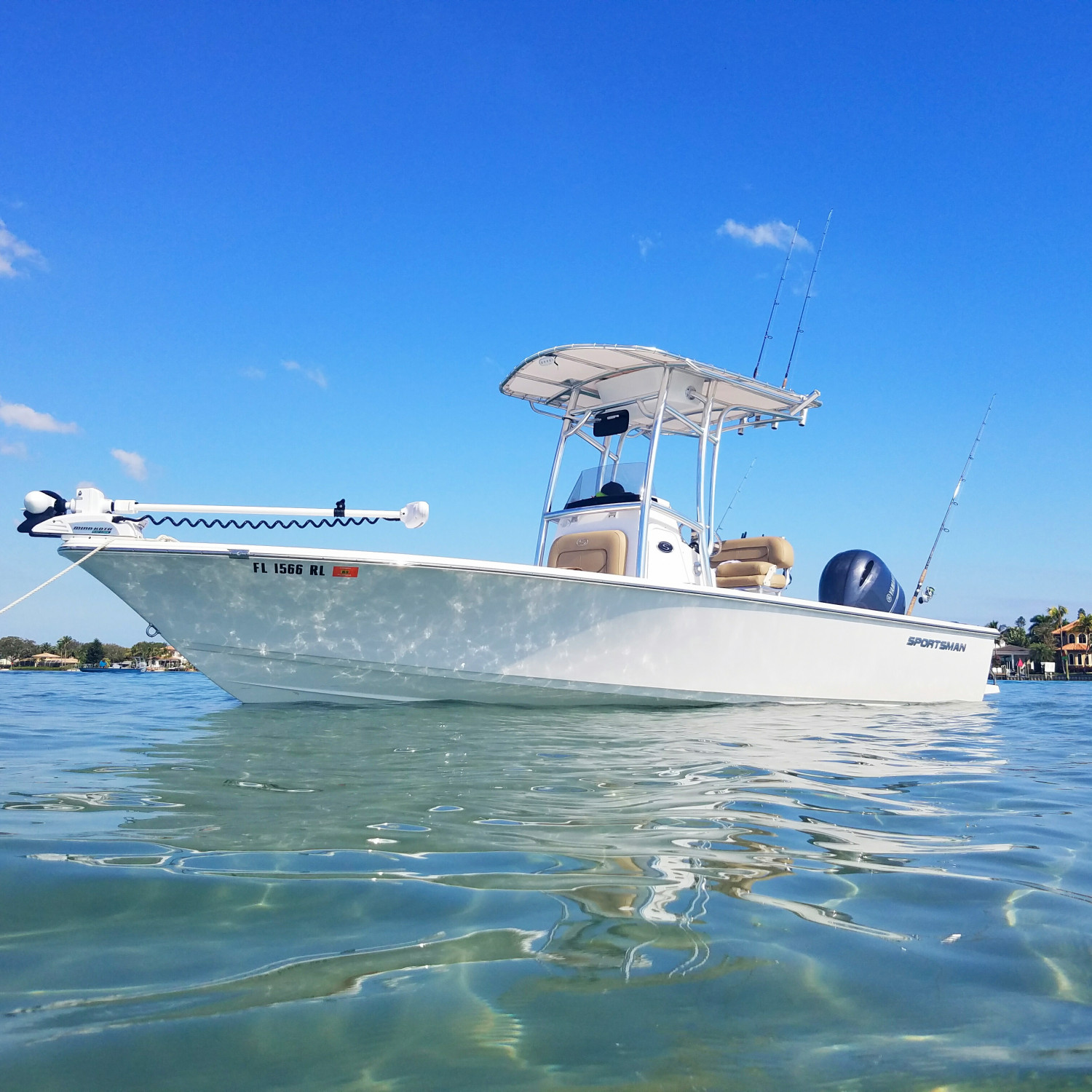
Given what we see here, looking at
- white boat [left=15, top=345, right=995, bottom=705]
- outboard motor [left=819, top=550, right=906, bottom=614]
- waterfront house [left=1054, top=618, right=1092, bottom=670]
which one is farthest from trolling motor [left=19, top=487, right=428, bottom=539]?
waterfront house [left=1054, top=618, right=1092, bottom=670]

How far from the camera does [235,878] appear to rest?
1823 millimetres

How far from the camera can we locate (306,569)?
19.2 ft

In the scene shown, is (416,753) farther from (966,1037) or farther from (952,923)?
(966,1037)

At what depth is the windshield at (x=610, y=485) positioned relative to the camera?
8.23m

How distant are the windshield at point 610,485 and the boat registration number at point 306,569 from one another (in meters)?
3.18

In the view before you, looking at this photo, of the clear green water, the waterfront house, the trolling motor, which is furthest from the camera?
the waterfront house

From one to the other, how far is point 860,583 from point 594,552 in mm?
3247

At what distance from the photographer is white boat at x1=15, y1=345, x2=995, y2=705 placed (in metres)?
5.92

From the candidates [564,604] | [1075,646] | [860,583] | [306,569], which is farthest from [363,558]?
[1075,646]

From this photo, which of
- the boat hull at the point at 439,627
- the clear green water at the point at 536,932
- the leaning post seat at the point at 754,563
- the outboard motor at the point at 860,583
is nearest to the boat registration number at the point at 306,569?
the boat hull at the point at 439,627

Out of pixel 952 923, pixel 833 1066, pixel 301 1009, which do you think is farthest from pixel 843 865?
pixel 301 1009

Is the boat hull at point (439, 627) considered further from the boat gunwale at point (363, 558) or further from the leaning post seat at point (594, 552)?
the leaning post seat at point (594, 552)

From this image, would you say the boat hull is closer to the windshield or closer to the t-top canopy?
the windshield

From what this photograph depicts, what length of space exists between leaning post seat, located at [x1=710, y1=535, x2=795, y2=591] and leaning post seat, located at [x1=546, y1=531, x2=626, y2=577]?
177 cm
